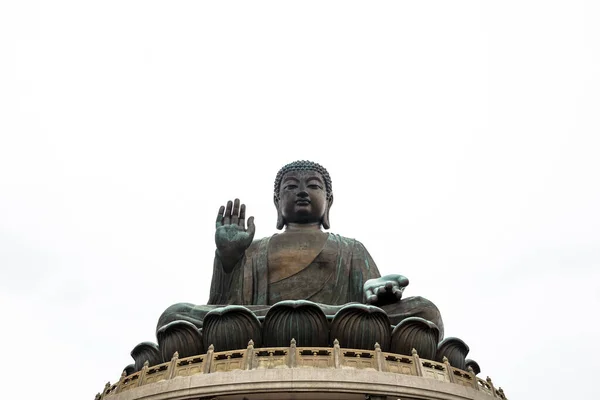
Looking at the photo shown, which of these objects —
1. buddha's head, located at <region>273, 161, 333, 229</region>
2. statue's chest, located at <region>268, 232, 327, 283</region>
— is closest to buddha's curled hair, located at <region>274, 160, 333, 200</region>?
buddha's head, located at <region>273, 161, 333, 229</region>

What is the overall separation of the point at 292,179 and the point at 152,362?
473 cm

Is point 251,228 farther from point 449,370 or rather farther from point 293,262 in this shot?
point 449,370

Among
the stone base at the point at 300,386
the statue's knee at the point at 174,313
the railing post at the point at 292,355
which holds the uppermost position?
the statue's knee at the point at 174,313

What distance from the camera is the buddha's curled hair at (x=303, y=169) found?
1355 cm

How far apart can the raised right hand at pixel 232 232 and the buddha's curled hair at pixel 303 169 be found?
1.75m

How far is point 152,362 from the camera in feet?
32.4

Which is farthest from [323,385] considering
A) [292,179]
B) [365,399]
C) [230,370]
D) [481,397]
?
[292,179]

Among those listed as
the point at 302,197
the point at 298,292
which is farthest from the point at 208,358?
the point at 302,197

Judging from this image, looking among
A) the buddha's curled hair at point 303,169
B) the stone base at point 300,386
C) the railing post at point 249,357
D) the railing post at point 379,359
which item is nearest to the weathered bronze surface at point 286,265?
the buddha's curled hair at point 303,169

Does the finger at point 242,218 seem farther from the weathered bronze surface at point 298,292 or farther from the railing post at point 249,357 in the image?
the railing post at point 249,357

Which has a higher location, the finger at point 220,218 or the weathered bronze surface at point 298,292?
the finger at point 220,218

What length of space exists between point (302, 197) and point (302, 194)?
0.18 ft

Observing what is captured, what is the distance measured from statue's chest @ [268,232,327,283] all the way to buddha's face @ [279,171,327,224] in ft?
1.69

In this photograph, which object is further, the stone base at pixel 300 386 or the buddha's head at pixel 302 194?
the buddha's head at pixel 302 194
